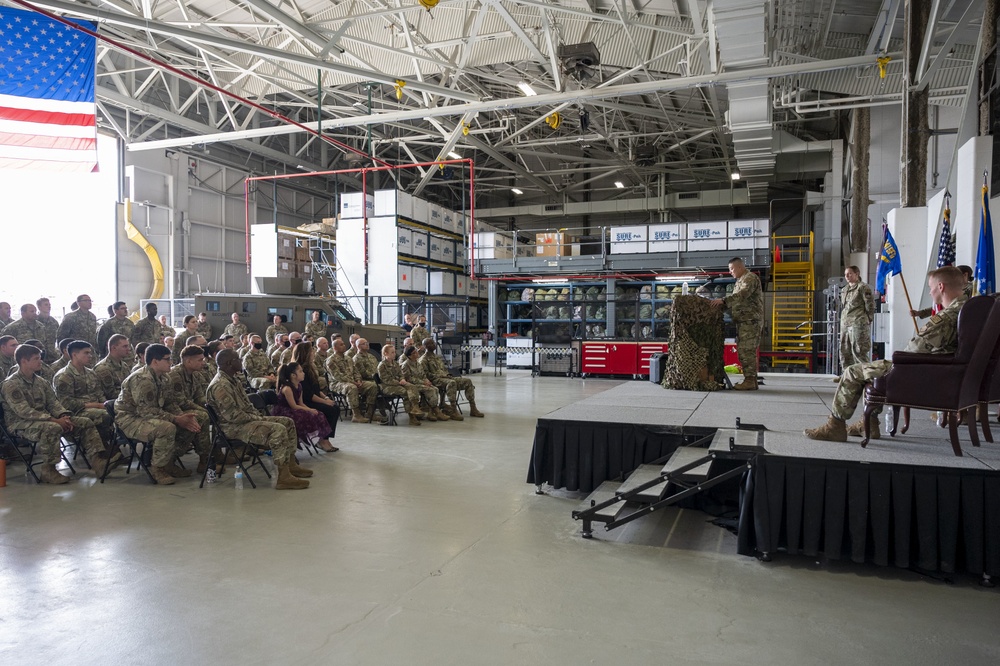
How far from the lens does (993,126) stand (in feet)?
29.6

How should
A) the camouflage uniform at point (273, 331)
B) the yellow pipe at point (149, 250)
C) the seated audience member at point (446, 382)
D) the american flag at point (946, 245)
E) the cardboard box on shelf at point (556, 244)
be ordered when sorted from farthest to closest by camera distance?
the yellow pipe at point (149, 250) < the cardboard box on shelf at point (556, 244) < the camouflage uniform at point (273, 331) < the seated audience member at point (446, 382) < the american flag at point (946, 245)

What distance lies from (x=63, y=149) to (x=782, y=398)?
1041cm

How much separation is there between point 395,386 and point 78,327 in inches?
202

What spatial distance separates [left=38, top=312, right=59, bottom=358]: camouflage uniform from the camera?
10.0 meters

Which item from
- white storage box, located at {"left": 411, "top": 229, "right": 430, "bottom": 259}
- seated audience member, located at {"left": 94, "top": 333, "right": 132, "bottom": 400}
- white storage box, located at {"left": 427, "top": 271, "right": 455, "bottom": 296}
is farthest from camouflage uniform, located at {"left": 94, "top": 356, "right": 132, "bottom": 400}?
white storage box, located at {"left": 427, "top": 271, "right": 455, "bottom": 296}

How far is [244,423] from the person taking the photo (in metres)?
6.48

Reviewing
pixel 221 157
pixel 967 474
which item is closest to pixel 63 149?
pixel 967 474

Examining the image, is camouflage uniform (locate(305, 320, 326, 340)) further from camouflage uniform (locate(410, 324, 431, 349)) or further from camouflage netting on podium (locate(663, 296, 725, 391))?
camouflage netting on podium (locate(663, 296, 725, 391))

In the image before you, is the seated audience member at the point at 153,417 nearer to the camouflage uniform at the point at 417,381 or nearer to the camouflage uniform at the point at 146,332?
the camouflage uniform at the point at 417,381

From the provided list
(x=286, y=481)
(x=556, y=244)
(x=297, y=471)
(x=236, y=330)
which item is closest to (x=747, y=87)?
(x=556, y=244)

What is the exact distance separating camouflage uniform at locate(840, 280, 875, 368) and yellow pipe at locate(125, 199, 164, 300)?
20.4 meters

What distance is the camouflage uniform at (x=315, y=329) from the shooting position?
14191mm

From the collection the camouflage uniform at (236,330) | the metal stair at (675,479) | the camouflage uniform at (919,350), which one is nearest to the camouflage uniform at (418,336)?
the camouflage uniform at (236,330)

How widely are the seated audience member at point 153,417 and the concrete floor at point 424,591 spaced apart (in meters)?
0.53
